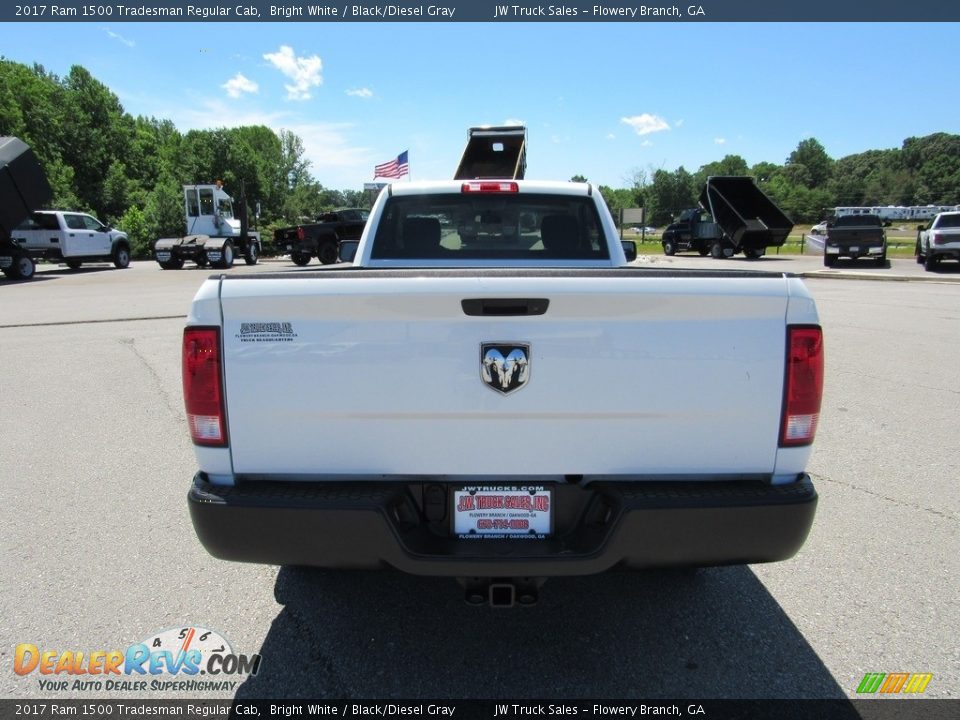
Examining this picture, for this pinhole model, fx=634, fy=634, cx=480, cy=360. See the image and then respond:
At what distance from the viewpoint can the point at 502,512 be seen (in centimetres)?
223

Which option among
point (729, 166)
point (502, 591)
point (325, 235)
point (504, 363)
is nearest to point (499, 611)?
point (502, 591)

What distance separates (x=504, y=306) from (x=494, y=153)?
532 inches

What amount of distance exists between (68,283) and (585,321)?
22.6 meters

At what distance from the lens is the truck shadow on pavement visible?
7.86 feet

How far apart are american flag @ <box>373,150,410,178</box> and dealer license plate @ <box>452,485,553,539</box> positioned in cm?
3214

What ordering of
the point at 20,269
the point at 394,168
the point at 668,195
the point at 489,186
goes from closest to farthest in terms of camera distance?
the point at 489,186 < the point at 20,269 < the point at 394,168 < the point at 668,195

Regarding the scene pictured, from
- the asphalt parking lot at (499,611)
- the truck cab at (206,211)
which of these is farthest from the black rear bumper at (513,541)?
the truck cab at (206,211)

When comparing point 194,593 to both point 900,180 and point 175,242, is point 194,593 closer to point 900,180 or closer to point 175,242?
point 175,242

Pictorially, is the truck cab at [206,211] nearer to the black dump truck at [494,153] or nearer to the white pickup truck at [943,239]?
the black dump truck at [494,153]

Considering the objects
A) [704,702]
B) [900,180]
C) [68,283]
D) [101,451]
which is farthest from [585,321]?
[900,180]

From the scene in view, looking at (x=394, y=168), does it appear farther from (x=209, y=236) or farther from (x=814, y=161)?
(x=814, y=161)

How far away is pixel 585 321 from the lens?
6.93ft

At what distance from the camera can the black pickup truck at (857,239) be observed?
2341cm

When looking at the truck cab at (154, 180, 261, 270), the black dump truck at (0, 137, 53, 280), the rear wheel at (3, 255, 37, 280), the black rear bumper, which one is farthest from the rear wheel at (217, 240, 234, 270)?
the black rear bumper
